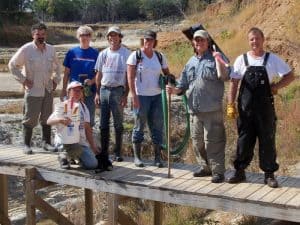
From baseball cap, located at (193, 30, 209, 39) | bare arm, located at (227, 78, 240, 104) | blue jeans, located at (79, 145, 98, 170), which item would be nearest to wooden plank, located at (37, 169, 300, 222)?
blue jeans, located at (79, 145, 98, 170)

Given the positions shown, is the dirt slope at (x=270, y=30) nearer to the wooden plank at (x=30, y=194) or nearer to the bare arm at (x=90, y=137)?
the bare arm at (x=90, y=137)

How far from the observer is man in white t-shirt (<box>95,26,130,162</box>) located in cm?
681

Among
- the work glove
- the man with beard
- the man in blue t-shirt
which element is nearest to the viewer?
the work glove

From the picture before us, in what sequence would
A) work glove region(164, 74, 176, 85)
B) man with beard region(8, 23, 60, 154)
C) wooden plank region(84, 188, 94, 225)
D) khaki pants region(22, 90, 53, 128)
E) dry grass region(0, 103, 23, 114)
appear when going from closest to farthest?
1. work glove region(164, 74, 176, 85)
2. man with beard region(8, 23, 60, 154)
3. khaki pants region(22, 90, 53, 128)
4. wooden plank region(84, 188, 94, 225)
5. dry grass region(0, 103, 23, 114)

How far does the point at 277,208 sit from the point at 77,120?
8.14ft

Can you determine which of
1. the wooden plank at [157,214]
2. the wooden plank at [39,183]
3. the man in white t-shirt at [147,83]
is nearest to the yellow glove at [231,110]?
the man in white t-shirt at [147,83]

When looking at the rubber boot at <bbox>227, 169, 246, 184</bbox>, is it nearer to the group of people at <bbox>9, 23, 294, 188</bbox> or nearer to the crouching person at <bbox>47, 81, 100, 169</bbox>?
the group of people at <bbox>9, 23, 294, 188</bbox>

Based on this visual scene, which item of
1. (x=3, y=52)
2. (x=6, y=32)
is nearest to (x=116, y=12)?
(x=6, y=32)

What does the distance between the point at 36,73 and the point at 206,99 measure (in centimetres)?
254

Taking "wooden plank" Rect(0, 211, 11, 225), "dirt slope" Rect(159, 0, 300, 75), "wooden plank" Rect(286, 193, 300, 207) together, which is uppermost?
"dirt slope" Rect(159, 0, 300, 75)

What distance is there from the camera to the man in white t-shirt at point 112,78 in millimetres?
6812

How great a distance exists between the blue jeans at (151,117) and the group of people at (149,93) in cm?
1

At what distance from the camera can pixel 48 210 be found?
7.51 m

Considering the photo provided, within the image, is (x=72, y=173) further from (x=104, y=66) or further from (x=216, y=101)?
(x=216, y=101)
